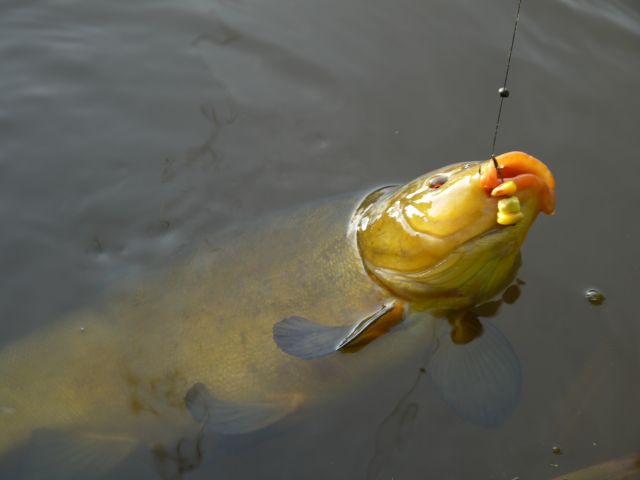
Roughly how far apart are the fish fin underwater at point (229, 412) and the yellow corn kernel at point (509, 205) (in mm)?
1200

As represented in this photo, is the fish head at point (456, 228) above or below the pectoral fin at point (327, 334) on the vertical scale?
above

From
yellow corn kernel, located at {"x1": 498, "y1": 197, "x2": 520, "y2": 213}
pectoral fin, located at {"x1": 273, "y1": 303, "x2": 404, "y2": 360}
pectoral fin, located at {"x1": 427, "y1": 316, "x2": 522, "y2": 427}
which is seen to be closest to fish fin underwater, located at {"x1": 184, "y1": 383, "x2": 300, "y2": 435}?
pectoral fin, located at {"x1": 273, "y1": 303, "x2": 404, "y2": 360}

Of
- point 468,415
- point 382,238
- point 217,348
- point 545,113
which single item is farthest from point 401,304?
point 545,113

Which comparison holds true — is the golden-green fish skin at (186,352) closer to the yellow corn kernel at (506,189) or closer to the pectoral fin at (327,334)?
the pectoral fin at (327,334)

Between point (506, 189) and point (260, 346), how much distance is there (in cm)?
124

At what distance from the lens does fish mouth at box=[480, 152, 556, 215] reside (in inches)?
117

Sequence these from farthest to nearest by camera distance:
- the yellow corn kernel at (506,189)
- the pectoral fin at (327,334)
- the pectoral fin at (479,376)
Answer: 1. the pectoral fin at (479,376)
2. the pectoral fin at (327,334)
3. the yellow corn kernel at (506,189)

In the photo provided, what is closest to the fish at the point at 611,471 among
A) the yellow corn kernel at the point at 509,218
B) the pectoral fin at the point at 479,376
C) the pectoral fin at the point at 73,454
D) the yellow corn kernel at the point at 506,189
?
the pectoral fin at the point at 479,376

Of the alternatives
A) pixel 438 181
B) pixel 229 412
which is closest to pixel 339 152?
pixel 438 181

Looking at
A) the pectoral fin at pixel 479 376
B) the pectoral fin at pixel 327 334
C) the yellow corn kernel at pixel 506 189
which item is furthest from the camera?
the pectoral fin at pixel 479 376

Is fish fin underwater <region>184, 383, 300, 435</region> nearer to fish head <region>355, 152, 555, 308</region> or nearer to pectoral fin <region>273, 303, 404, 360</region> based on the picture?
pectoral fin <region>273, 303, 404, 360</region>

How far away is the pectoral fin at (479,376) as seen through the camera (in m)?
3.34

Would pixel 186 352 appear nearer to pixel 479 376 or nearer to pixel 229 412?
pixel 229 412

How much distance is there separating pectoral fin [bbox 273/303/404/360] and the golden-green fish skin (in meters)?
0.05
